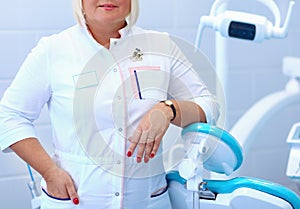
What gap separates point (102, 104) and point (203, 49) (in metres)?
0.81

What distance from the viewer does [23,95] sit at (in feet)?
3.43

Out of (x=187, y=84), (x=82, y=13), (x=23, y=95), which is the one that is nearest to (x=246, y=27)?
(x=187, y=84)

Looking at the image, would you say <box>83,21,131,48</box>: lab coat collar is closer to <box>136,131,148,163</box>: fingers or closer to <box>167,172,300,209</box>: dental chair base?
<box>136,131,148,163</box>: fingers

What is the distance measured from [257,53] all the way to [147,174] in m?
0.97

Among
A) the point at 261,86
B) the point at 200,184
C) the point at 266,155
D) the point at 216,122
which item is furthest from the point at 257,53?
the point at 200,184

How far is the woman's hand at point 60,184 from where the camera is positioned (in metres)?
1.03

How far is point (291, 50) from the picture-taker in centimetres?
193

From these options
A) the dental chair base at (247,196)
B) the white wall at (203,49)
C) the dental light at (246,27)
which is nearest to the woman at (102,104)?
the dental chair base at (247,196)

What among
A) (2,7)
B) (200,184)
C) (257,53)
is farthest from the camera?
(257,53)

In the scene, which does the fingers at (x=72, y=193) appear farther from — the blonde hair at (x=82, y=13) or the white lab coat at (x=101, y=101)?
the blonde hair at (x=82, y=13)

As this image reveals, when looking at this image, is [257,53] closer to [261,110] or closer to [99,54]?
[261,110]

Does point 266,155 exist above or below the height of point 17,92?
below

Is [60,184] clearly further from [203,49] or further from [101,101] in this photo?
[203,49]

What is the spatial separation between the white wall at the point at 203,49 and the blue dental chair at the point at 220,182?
699 mm
